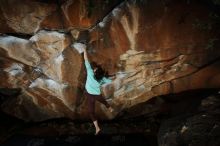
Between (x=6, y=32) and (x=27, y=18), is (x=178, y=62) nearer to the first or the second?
(x=27, y=18)

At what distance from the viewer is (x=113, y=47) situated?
8.76m

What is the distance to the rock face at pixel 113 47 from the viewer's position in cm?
830

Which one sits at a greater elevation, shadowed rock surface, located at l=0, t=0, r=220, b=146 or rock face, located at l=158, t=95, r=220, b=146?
shadowed rock surface, located at l=0, t=0, r=220, b=146

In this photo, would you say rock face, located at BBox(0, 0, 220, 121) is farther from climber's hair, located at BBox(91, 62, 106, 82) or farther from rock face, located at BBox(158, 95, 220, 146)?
rock face, located at BBox(158, 95, 220, 146)

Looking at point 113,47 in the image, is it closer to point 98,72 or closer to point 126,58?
point 126,58

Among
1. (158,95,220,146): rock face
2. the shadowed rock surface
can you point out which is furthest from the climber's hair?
(158,95,220,146): rock face

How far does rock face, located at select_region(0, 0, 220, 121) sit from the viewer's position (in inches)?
327

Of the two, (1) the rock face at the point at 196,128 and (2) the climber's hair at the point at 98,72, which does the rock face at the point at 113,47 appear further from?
(1) the rock face at the point at 196,128

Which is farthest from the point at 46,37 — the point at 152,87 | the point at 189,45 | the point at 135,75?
the point at 189,45

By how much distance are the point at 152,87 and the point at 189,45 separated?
1.54 metres

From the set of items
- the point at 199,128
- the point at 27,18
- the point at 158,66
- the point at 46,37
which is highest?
the point at 27,18

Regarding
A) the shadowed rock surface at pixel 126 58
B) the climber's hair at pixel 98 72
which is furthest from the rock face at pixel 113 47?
the climber's hair at pixel 98 72

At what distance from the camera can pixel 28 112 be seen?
10.2 m

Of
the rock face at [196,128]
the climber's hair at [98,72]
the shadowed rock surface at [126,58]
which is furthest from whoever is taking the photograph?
the climber's hair at [98,72]
